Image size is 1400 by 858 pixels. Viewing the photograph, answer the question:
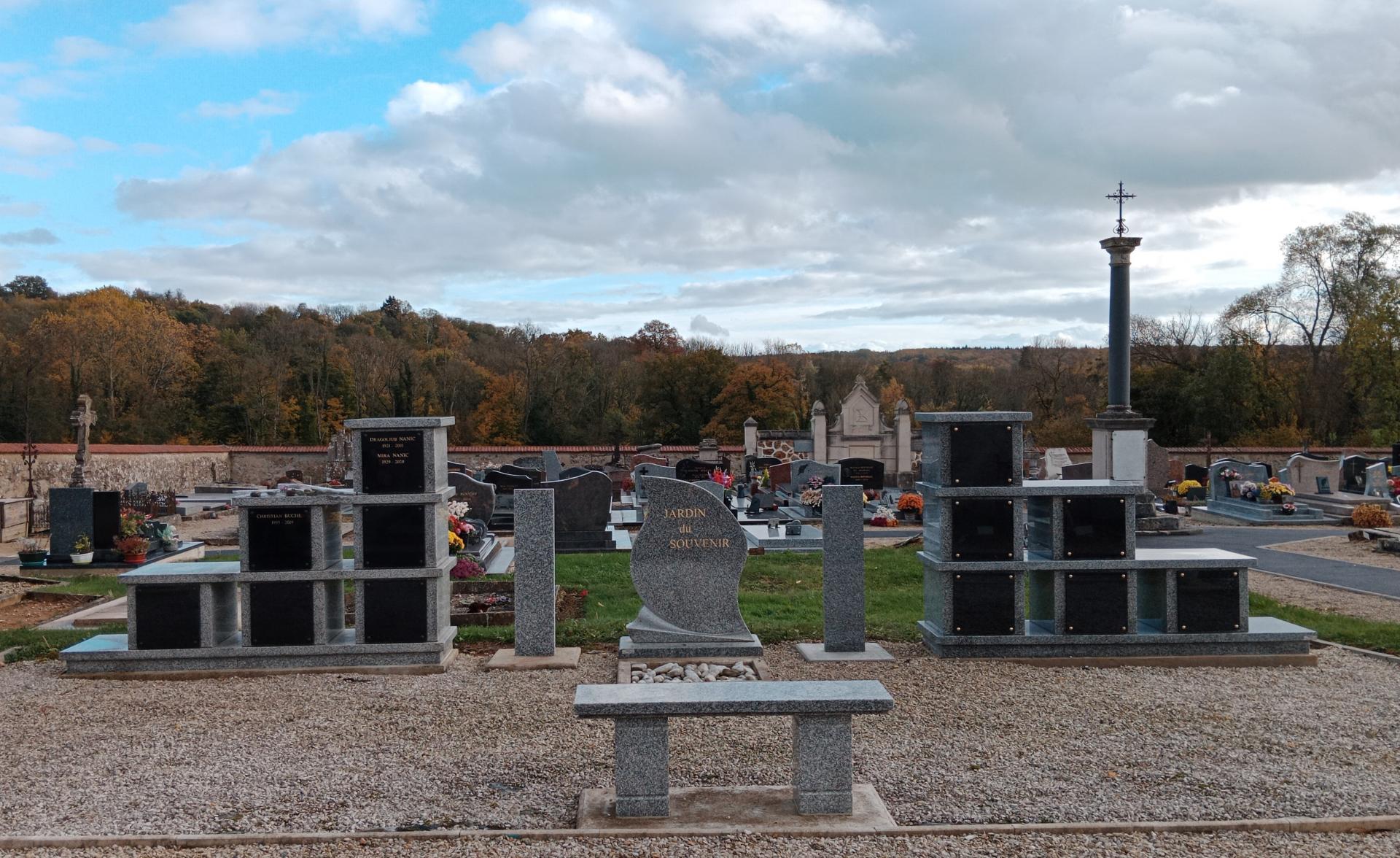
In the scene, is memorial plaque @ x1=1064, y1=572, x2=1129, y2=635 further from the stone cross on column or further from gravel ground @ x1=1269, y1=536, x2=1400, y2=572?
the stone cross on column

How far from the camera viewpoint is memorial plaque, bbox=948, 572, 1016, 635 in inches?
321

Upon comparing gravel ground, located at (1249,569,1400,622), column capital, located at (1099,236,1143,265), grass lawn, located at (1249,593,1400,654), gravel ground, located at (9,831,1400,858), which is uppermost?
column capital, located at (1099,236,1143,265)

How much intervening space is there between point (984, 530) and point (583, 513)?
862cm

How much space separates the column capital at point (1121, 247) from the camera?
18922 mm

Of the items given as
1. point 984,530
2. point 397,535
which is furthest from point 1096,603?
point 397,535

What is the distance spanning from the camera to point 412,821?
4684 mm

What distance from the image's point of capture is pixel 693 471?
72.3 ft

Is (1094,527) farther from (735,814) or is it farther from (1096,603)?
(735,814)

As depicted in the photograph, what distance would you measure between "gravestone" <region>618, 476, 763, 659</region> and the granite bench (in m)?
3.40

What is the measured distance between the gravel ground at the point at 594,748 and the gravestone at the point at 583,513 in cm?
768

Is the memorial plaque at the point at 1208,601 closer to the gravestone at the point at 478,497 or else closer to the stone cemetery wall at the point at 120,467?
the gravestone at the point at 478,497

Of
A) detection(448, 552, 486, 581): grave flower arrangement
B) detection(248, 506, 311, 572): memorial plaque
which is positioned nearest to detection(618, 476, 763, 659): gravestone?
detection(248, 506, 311, 572): memorial plaque

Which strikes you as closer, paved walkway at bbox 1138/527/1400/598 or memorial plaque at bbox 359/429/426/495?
memorial plaque at bbox 359/429/426/495

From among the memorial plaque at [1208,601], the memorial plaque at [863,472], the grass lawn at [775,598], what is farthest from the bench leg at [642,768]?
the memorial plaque at [863,472]
